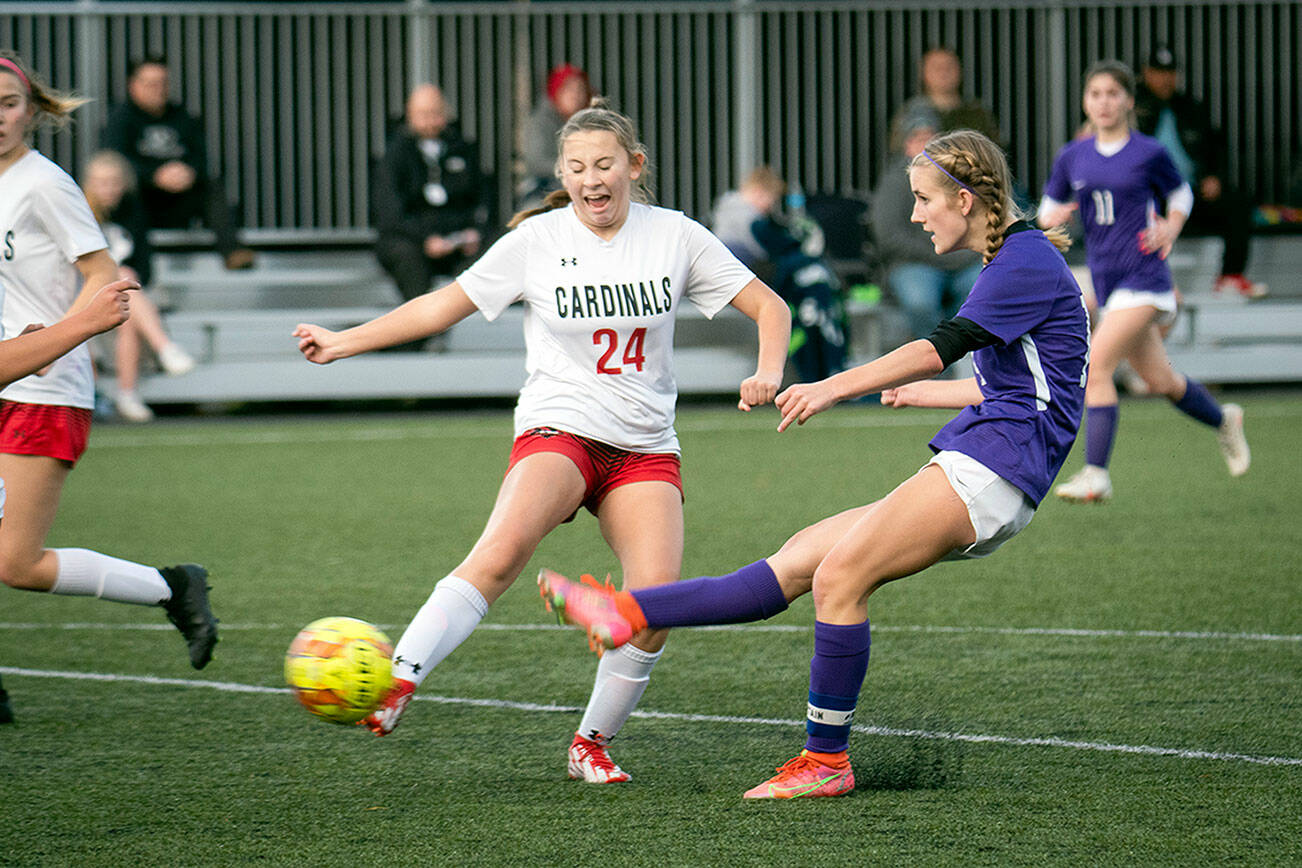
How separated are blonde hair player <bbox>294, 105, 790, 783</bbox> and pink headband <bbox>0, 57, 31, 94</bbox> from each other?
124 cm

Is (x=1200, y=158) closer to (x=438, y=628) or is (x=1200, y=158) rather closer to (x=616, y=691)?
(x=616, y=691)

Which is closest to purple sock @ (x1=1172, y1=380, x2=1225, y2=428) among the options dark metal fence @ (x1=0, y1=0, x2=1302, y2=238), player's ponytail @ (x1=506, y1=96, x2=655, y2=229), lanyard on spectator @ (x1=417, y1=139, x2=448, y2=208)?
player's ponytail @ (x1=506, y1=96, x2=655, y2=229)

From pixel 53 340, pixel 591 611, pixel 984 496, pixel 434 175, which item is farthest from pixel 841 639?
pixel 434 175

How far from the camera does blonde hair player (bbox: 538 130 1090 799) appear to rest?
3.95 metres

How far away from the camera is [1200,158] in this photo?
49.1ft

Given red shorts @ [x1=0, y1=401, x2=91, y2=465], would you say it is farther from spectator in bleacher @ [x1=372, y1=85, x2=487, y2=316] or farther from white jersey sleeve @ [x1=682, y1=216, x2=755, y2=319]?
spectator in bleacher @ [x1=372, y1=85, x2=487, y2=316]

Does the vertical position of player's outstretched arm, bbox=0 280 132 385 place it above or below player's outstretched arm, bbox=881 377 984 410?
above

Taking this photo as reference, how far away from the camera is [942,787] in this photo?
4.11 metres

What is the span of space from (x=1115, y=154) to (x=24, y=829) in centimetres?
637

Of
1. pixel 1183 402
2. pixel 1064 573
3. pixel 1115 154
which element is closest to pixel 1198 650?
pixel 1064 573

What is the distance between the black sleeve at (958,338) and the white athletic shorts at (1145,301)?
458cm

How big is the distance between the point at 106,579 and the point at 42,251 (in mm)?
996

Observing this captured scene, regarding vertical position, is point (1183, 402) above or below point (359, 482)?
above

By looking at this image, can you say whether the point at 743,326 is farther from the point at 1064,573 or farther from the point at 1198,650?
the point at 1198,650
